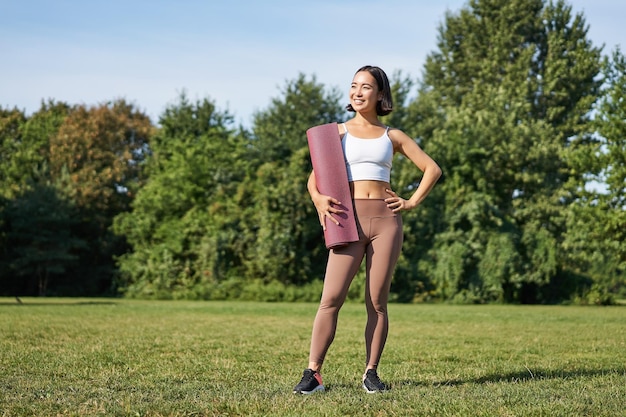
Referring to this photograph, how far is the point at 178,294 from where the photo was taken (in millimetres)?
40625

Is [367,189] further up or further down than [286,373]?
further up

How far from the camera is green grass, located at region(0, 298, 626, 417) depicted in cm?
542

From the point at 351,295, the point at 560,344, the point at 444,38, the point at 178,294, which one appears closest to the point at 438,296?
the point at 351,295

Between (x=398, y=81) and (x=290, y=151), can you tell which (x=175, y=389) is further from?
(x=398, y=81)

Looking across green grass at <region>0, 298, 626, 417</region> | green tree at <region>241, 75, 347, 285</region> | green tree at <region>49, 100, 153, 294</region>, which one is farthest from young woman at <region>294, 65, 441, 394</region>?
green tree at <region>49, 100, 153, 294</region>

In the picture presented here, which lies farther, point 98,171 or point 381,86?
point 98,171

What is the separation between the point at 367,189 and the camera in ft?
21.0

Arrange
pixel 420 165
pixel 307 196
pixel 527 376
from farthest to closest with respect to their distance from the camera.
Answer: pixel 307 196
pixel 527 376
pixel 420 165

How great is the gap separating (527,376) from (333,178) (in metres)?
2.94

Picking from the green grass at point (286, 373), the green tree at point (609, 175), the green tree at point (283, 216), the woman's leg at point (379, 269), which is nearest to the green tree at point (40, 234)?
the green tree at point (283, 216)

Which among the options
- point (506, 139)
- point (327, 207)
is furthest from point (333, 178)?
point (506, 139)

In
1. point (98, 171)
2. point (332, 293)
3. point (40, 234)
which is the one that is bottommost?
point (332, 293)

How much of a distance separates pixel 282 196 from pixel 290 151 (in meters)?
3.95

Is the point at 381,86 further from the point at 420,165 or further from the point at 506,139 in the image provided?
the point at 506,139
